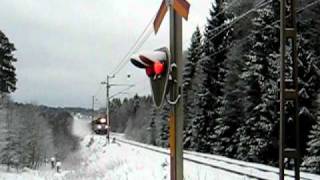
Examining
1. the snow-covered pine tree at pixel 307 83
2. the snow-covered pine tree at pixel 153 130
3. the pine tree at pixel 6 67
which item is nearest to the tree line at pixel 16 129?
the pine tree at pixel 6 67

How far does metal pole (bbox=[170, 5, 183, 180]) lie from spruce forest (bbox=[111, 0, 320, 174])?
678 inches

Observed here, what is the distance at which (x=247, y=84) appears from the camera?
37625 millimetres

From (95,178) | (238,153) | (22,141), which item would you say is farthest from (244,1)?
(22,141)

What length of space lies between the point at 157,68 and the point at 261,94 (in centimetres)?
3033

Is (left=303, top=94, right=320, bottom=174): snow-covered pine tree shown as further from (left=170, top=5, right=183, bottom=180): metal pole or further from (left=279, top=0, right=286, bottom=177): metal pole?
(left=279, top=0, right=286, bottom=177): metal pole

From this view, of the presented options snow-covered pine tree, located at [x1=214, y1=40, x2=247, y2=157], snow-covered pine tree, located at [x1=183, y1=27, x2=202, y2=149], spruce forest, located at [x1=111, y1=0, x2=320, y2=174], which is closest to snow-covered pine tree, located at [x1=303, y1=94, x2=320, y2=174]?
spruce forest, located at [x1=111, y1=0, x2=320, y2=174]

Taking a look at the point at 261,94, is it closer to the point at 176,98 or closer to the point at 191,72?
the point at 191,72

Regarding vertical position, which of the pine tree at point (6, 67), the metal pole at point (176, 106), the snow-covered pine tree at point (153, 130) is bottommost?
the snow-covered pine tree at point (153, 130)

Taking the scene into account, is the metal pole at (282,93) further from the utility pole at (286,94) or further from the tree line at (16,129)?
the tree line at (16,129)

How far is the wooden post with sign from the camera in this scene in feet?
18.3

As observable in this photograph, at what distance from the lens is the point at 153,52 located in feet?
19.3

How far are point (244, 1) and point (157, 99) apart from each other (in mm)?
38907

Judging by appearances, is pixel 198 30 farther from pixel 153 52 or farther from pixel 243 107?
pixel 153 52

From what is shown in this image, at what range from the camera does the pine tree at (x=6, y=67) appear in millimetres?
74750
